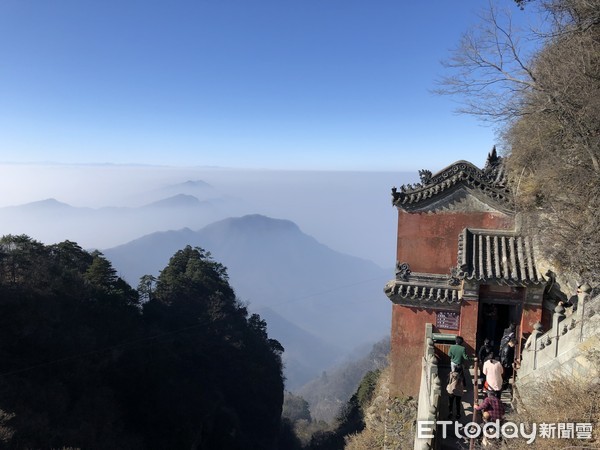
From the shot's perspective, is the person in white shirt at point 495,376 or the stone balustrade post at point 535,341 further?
the stone balustrade post at point 535,341

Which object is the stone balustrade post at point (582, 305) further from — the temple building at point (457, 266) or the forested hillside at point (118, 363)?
the forested hillside at point (118, 363)

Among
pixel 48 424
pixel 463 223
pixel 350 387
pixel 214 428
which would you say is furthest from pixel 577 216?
pixel 350 387

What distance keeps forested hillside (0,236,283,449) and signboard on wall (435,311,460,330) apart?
15106 mm

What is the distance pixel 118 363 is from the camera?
25.2m

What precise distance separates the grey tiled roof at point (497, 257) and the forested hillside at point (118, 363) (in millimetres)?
16388

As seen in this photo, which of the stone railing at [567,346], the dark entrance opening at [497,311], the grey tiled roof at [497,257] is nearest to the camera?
the stone railing at [567,346]

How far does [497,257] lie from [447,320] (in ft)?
8.18

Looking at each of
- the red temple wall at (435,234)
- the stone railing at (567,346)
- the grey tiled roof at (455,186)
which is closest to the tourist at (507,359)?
the stone railing at (567,346)

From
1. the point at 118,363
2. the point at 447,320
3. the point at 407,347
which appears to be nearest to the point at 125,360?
the point at 118,363

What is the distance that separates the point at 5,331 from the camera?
21672 mm

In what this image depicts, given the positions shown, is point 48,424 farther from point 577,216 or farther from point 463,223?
point 577,216

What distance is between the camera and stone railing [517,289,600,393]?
7.74m

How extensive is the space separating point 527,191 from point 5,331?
83.5 ft

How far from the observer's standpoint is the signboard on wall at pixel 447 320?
12695 mm
